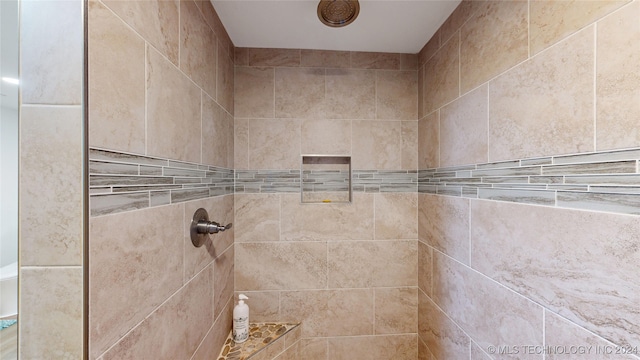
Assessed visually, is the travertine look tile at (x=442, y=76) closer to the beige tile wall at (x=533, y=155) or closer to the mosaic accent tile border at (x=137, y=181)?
the beige tile wall at (x=533, y=155)

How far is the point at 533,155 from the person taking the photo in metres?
0.71

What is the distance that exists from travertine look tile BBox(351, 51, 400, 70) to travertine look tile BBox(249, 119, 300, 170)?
504mm

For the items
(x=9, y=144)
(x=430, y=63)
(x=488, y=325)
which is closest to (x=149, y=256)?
(x=9, y=144)

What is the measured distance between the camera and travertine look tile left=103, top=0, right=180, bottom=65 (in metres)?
0.57

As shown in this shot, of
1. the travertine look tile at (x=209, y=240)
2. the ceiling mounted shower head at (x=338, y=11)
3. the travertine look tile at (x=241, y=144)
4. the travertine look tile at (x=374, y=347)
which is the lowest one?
the travertine look tile at (x=374, y=347)

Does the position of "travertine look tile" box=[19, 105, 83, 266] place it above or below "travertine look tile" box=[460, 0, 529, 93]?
below

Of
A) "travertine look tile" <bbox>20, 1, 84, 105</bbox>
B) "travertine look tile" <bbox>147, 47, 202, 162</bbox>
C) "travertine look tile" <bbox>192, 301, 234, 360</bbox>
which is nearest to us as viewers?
"travertine look tile" <bbox>20, 1, 84, 105</bbox>

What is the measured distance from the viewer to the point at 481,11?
0.93 meters

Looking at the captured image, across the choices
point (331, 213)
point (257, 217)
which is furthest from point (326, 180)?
point (257, 217)

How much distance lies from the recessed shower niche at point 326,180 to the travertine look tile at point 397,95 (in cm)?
38

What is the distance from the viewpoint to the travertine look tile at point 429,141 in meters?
1.25

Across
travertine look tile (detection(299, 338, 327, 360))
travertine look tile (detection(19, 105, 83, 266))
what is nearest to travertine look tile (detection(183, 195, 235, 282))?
travertine look tile (detection(19, 105, 83, 266))

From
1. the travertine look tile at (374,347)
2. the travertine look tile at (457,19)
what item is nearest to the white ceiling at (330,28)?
the travertine look tile at (457,19)

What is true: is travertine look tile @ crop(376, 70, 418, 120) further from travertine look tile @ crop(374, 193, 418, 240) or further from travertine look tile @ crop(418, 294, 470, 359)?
travertine look tile @ crop(418, 294, 470, 359)
